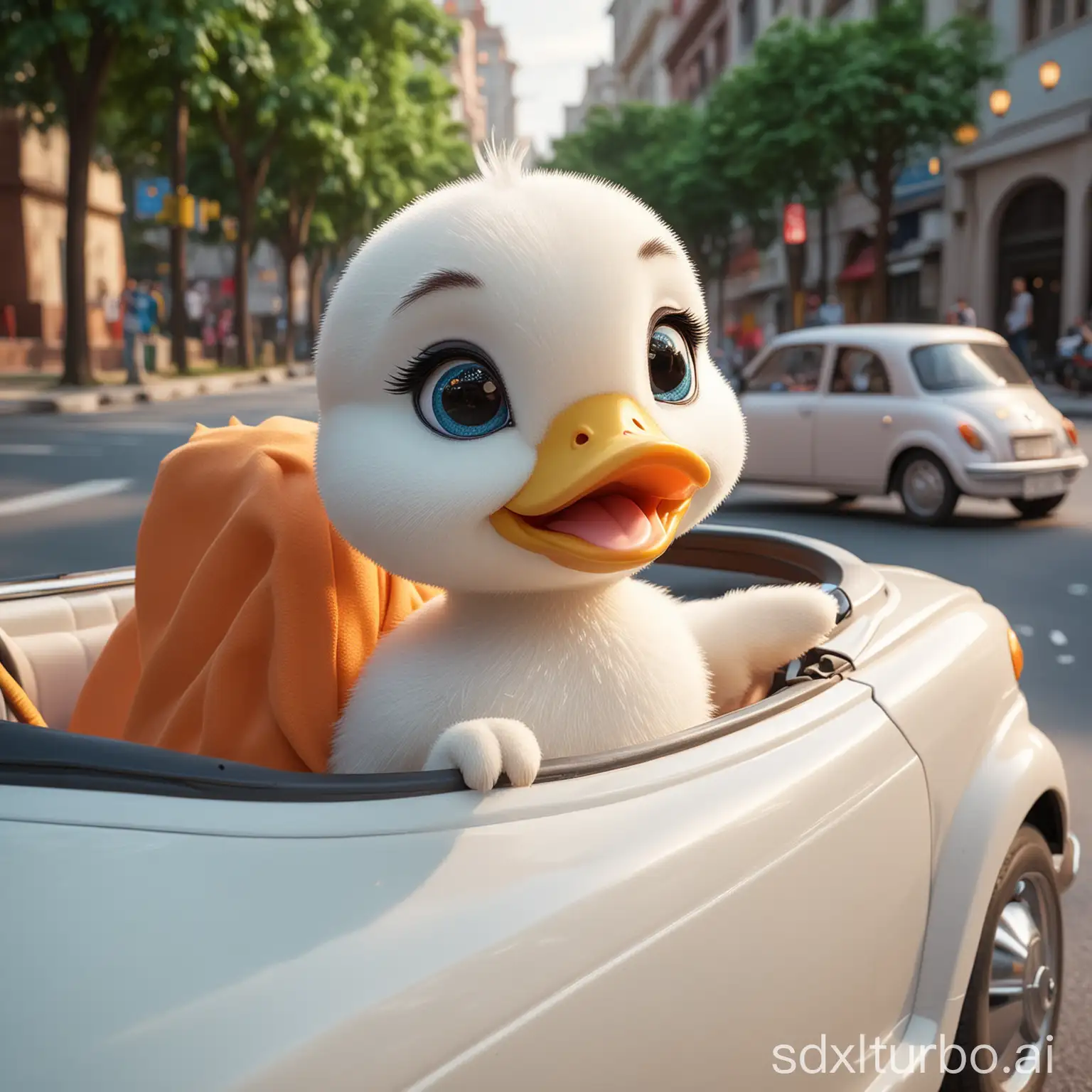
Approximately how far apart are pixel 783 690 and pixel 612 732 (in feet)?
0.92

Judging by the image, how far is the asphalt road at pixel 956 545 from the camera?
12.0 ft

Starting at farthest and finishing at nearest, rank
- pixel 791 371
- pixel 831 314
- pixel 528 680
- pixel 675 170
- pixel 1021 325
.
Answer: pixel 675 170
pixel 831 314
pixel 1021 325
pixel 791 371
pixel 528 680

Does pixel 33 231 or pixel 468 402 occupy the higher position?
pixel 33 231

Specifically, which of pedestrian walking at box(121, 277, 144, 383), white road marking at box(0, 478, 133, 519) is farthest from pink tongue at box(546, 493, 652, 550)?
pedestrian walking at box(121, 277, 144, 383)

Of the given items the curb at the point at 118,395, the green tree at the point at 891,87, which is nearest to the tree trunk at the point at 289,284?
the curb at the point at 118,395

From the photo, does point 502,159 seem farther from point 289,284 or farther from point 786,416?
point 289,284

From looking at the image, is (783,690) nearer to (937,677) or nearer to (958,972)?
(937,677)

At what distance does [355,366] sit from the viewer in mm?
1687

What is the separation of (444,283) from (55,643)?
1284 millimetres

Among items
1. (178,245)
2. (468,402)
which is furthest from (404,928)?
(178,245)

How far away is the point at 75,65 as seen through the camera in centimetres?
2333

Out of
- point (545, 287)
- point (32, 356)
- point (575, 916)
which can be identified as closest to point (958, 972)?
point (575, 916)

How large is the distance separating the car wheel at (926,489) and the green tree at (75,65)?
14.5 m

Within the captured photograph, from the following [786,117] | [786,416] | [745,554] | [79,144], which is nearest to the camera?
[745,554]
